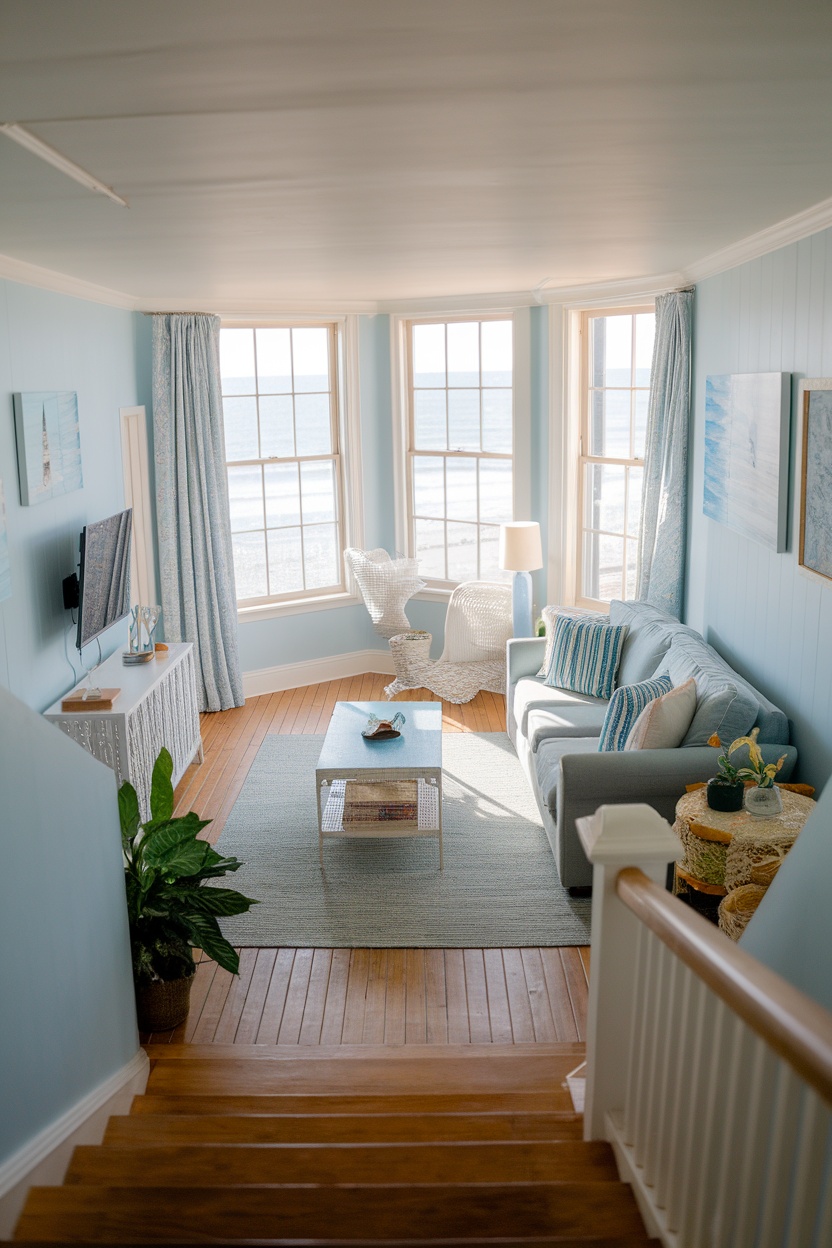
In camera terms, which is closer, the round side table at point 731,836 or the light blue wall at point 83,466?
the round side table at point 731,836

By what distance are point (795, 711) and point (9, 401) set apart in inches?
138

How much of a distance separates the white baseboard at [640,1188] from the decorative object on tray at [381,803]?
113 inches

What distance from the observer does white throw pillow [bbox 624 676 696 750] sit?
4.43 meters

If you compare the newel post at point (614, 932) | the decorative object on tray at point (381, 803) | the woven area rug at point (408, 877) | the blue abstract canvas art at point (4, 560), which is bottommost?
the woven area rug at point (408, 877)

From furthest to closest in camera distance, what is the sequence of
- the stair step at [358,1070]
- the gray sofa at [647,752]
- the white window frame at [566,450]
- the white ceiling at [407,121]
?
the white window frame at [566,450], the gray sofa at [647,752], the stair step at [358,1070], the white ceiling at [407,121]

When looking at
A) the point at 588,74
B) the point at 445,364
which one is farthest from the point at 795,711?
the point at 445,364

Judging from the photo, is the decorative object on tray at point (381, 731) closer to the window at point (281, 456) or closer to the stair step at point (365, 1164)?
the window at point (281, 456)

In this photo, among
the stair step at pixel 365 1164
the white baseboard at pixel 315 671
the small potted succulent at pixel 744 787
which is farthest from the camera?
the white baseboard at pixel 315 671

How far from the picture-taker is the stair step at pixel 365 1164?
2111 millimetres

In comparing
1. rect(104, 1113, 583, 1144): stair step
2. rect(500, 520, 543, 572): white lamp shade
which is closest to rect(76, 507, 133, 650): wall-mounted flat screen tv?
rect(500, 520, 543, 572): white lamp shade

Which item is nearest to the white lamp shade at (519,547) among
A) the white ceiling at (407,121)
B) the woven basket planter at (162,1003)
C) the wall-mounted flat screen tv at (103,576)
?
the wall-mounted flat screen tv at (103,576)

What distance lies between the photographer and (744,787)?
152 inches

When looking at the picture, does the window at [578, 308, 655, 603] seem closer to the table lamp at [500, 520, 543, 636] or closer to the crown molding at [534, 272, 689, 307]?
the crown molding at [534, 272, 689, 307]

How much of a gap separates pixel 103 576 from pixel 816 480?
136 inches
